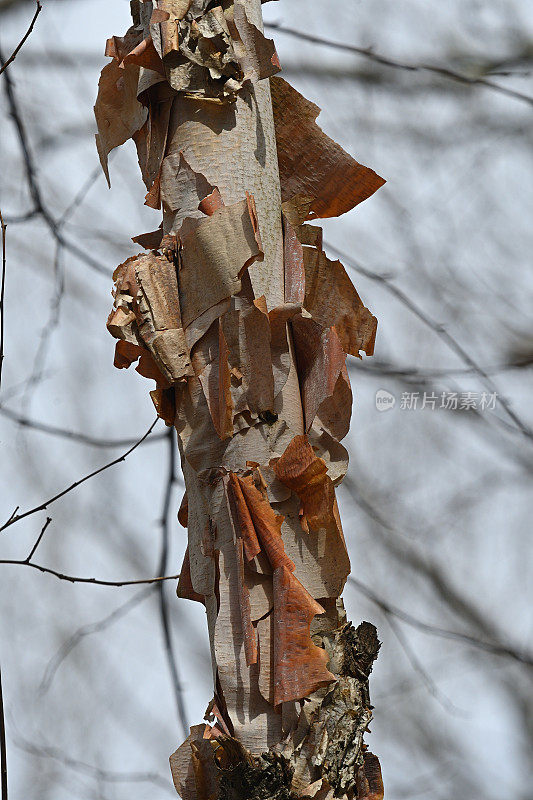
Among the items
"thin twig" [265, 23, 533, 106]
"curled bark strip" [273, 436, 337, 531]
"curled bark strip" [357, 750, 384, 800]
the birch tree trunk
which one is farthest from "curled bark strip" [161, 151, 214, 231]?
"thin twig" [265, 23, 533, 106]

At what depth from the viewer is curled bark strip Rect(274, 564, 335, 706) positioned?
394 millimetres

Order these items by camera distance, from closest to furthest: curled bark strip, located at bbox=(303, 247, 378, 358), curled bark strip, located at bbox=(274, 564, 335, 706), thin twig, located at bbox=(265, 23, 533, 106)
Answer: curled bark strip, located at bbox=(274, 564, 335, 706) < curled bark strip, located at bbox=(303, 247, 378, 358) < thin twig, located at bbox=(265, 23, 533, 106)

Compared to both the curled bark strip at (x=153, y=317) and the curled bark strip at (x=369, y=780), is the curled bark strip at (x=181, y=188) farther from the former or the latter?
the curled bark strip at (x=369, y=780)

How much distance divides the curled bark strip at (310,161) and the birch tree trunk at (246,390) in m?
0.02

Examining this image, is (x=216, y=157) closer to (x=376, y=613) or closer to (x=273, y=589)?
(x=273, y=589)

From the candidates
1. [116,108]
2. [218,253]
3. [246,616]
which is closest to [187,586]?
[246,616]

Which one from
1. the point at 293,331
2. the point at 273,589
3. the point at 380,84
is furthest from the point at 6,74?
the point at 273,589

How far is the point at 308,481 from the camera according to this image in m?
0.43

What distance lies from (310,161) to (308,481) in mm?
230

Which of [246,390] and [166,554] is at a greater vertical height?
[166,554]

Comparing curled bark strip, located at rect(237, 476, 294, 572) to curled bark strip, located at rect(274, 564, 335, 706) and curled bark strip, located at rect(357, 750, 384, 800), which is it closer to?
curled bark strip, located at rect(274, 564, 335, 706)

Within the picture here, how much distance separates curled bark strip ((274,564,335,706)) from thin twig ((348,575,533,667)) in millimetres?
574

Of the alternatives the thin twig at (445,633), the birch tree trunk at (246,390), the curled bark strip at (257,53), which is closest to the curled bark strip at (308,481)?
the birch tree trunk at (246,390)

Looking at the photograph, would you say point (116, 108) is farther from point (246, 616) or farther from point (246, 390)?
point (246, 616)
